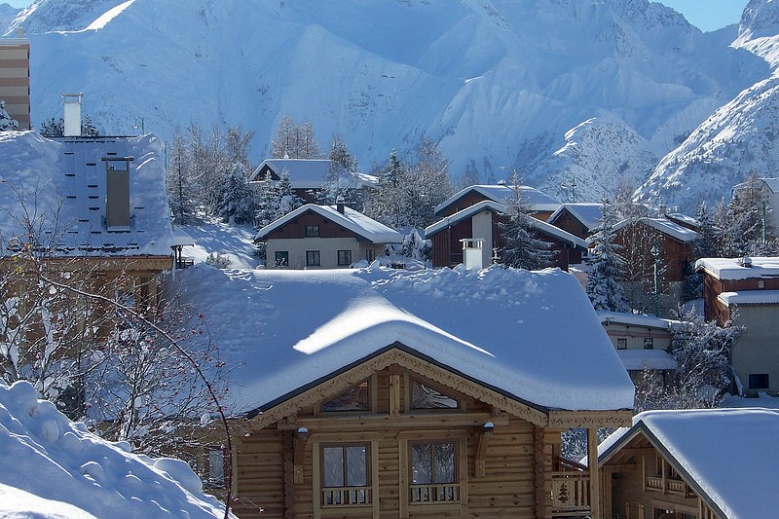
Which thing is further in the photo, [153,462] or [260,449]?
[260,449]

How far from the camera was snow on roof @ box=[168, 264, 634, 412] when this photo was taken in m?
15.3

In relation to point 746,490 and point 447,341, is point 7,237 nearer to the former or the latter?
point 447,341

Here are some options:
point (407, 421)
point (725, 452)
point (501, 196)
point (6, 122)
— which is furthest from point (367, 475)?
point (501, 196)

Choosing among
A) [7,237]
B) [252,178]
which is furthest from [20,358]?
[252,178]

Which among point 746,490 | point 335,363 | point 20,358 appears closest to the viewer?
point 20,358

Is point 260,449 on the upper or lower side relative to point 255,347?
lower

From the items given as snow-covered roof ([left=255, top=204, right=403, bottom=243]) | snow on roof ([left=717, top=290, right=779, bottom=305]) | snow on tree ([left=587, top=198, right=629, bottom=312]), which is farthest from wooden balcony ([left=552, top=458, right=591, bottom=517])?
snow-covered roof ([left=255, top=204, right=403, bottom=243])

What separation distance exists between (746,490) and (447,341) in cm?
669

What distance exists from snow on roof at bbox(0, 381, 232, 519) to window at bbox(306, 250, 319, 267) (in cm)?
4559

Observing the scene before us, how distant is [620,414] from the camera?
15688 millimetres

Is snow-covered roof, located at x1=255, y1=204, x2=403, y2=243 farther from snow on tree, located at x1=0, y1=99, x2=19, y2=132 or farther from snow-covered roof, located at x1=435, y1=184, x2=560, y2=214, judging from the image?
snow on tree, located at x1=0, y1=99, x2=19, y2=132

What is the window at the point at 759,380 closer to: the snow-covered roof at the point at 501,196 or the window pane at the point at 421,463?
the snow-covered roof at the point at 501,196

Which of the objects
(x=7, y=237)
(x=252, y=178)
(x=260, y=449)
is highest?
(x=252, y=178)

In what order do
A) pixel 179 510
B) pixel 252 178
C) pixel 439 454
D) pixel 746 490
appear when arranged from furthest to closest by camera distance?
pixel 252 178 < pixel 746 490 < pixel 439 454 < pixel 179 510
